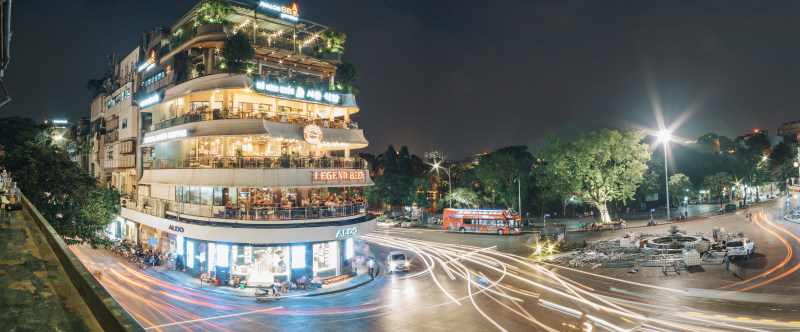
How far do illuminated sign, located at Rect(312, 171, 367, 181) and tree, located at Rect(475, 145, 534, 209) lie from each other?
3294cm

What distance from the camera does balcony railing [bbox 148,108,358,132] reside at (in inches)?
1294

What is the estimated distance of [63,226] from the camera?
2705cm

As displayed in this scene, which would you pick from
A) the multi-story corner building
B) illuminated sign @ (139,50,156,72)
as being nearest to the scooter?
the multi-story corner building

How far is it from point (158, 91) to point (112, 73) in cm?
2638

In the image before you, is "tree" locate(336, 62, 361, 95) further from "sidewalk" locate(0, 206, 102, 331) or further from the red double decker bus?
"sidewalk" locate(0, 206, 102, 331)

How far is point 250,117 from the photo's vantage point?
3256cm

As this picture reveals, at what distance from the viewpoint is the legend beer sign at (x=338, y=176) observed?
31764mm

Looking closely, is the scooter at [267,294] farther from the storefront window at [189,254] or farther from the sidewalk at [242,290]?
the storefront window at [189,254]

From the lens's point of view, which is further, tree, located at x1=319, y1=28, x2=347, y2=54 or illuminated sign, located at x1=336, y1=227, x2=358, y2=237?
tree, located at x1=319, y1=28, x2=347, y2=54

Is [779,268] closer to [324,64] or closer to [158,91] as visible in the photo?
[324,64]

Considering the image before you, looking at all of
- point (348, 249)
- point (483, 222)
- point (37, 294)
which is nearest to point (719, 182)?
point (483, 222)

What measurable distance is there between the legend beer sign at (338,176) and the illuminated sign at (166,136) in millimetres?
12055

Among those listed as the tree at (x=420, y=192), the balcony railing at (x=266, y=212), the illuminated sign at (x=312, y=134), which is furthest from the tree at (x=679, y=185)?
the illuminated sign at (x=312, y=134)

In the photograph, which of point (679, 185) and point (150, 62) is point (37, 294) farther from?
point (679, 185)
